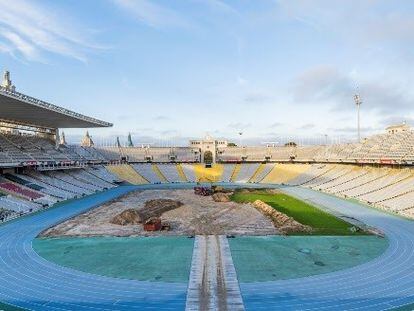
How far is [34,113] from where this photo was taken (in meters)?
60.6

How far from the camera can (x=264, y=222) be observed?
3934 cm

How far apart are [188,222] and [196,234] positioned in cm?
533

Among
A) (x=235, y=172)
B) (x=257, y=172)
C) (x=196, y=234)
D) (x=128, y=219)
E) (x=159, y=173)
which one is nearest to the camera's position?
(x=196, y=234)

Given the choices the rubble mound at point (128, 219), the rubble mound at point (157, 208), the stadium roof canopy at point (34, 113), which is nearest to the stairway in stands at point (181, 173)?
the stadium roof canopy at point (34, 113)

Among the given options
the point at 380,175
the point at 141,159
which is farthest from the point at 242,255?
the point at 141,159

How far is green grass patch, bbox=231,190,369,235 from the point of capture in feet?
117

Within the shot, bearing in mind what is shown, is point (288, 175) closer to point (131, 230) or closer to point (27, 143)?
point (27, 143)

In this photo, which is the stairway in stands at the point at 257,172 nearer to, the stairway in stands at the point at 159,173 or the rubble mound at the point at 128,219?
the stairway in stands at the point at 159,173

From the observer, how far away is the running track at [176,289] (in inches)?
759

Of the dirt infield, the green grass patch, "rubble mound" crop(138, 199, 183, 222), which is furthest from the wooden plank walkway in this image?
"rubble mound" crop(138, 199, 183, 222)

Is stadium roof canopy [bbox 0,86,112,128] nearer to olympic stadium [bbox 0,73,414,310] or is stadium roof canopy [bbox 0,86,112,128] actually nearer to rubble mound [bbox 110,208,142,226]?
olympic stadium [bbox 0,73,414,310]

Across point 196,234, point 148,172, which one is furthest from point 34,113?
point 196,234

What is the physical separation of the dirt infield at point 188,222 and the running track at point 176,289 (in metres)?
8.56

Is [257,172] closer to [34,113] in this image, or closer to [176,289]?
[34,113]
